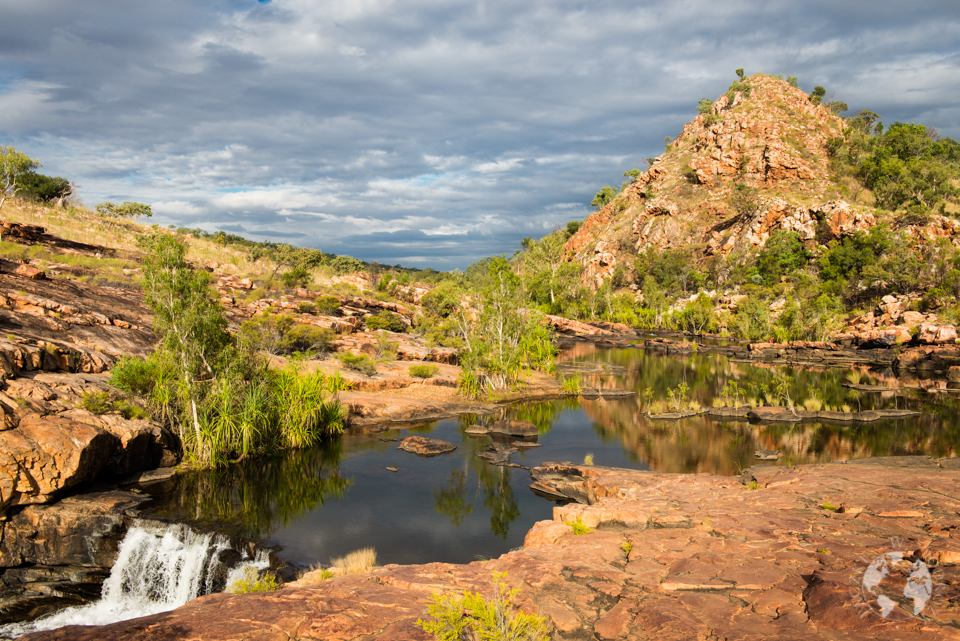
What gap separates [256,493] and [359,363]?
55.9 ft

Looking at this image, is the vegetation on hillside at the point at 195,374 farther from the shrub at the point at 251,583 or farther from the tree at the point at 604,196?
the tree at the point at 604,196

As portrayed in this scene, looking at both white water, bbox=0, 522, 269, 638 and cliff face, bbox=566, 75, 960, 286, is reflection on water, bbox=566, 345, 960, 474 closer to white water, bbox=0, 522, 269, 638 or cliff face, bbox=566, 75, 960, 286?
white water, bbox=0, 522, 269, 638

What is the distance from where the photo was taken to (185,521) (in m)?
14.3

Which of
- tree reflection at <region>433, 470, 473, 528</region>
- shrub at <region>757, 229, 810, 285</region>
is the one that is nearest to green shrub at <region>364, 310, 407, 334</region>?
tree reflection at <region>433, 470, 473, 528</region>

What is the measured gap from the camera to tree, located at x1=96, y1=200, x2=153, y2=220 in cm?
6173

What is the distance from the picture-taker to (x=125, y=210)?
6384 centimetres

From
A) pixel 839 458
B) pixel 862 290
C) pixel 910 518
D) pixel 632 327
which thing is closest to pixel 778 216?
pixel 862 290

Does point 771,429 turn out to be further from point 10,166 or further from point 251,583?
point 10,166

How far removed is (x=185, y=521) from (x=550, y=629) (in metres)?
11.6

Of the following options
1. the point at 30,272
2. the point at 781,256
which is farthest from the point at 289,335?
the point at 781,256

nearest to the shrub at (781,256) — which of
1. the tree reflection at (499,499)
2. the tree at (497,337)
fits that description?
the tree at (497,337)

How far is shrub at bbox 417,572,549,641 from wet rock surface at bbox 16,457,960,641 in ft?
1.46

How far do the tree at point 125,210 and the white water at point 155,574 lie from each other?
203 feet

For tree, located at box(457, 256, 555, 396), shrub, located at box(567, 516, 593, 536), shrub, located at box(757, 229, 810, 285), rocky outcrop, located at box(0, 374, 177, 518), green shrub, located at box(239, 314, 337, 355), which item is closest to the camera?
shrub, located at box(567, 516, 593, 536)
